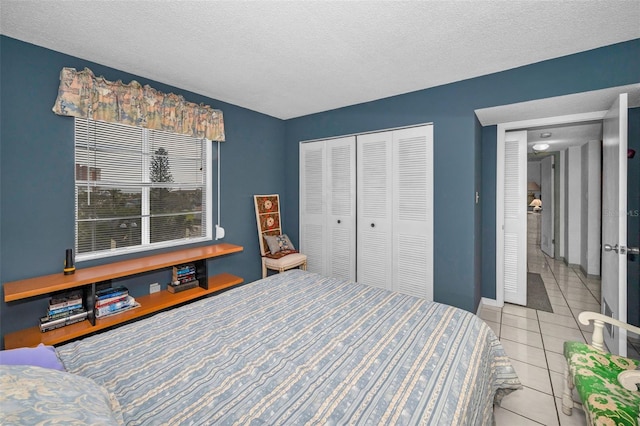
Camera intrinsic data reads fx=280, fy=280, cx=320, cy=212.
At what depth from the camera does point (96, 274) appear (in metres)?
2.27

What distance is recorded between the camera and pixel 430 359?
1416mm

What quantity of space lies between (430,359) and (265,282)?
1549 mm

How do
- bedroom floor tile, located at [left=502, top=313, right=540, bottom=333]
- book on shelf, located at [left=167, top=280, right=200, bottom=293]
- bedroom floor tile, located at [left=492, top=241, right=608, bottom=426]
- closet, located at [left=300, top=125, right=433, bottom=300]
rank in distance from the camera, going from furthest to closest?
closet, located at [left=300, top=125, right=433, bottom=300]
bedroom floor tile, located at [left=502, top=313, right=540, bottom=333]
book on shelf, located at [left=167, top=280, right=200, bottom=293]
bedroom floor tile, located at [left=492, top=241, right=608, bottom=426]

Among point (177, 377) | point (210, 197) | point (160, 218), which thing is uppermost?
point (210, 197)

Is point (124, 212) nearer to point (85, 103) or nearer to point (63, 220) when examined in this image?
point (63, 220)

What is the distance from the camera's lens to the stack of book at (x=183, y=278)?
9.70 ft

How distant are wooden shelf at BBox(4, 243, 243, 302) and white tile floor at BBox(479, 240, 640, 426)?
288 centimetres

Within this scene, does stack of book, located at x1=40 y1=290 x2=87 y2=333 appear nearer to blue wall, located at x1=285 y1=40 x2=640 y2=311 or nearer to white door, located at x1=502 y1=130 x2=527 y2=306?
blue wall, located at x1=285 y1=40 x2=640 y2=311

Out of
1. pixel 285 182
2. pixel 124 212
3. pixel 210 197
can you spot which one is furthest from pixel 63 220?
pixel 285 182

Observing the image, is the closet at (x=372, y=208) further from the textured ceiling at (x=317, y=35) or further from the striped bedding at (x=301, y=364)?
the striped bedding at (x=301, y=364)

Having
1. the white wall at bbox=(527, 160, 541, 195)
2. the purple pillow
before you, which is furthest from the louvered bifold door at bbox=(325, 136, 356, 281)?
the white wall at bbox=(527, 160, 541, 195)

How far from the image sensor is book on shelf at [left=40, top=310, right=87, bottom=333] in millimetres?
2135

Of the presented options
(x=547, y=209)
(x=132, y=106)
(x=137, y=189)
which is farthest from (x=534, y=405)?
(x=547, y=209)

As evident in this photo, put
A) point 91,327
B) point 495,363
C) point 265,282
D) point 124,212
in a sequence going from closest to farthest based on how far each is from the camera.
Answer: point 495,363, point 91,327, point 265,282, point 124,212
